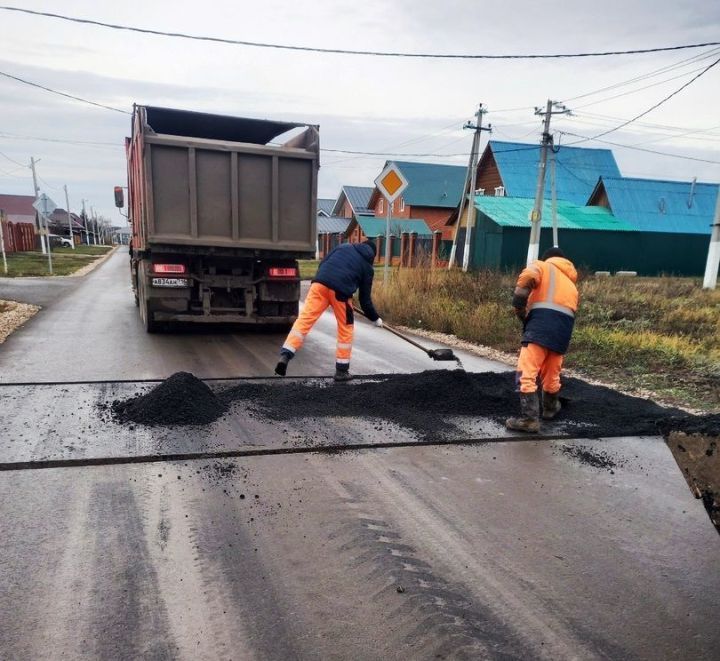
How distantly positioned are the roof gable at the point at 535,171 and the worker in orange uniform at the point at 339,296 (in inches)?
1144

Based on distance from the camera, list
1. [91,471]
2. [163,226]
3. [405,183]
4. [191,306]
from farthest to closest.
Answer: [405,183] → [191,306] → [163,226] → [91,471]

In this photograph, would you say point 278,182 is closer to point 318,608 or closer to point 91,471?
point 91,471

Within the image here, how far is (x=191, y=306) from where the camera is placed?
819 cm

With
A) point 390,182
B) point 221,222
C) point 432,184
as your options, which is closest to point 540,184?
point 390,182

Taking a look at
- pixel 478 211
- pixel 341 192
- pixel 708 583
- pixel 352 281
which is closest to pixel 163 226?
pixel 352 281

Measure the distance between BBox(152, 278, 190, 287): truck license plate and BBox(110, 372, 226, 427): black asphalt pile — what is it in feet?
10.9

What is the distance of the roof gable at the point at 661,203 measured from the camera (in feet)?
94.6

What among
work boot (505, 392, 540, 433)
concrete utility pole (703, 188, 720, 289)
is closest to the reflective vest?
work boot (505, 392, 540, 433)

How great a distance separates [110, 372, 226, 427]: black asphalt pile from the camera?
438 centimetres

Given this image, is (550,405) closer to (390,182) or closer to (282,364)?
(282,364)

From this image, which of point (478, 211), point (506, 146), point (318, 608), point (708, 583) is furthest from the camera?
point (506, 146)

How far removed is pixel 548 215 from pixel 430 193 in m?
14.8

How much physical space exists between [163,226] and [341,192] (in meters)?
44.8

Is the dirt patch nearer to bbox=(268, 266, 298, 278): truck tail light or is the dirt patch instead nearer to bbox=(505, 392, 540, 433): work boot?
bbox=(268, 266, 298, 278): truck tail light
